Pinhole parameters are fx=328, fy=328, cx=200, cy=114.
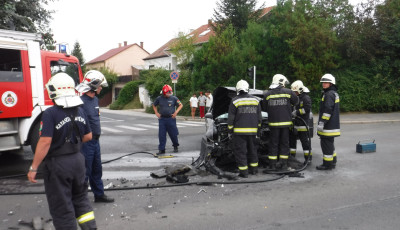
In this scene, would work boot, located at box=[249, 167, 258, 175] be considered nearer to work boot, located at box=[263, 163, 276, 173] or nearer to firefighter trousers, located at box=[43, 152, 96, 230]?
work boot, located at box=[263, 163, 276, 173]

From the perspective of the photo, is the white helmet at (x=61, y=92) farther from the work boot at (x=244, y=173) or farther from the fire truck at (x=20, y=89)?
the fire truck at (x=20, y=89)

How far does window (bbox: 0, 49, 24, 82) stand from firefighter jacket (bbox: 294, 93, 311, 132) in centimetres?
622

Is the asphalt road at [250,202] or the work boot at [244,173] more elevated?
the work boot at [244,173]

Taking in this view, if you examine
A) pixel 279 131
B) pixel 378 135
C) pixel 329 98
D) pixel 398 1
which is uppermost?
pixel 398 1

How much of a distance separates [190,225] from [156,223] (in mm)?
428

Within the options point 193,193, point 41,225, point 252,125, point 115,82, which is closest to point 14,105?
point 41,225

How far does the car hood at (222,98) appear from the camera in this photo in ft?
23.1

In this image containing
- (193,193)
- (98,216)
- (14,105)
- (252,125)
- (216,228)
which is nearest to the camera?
(216,228)

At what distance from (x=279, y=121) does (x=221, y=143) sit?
1228mm

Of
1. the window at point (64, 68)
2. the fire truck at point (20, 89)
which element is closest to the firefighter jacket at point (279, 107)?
the fire truck at point (20, 89)

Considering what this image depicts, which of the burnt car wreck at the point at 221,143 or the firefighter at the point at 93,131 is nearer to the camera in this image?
the firefighter at the point at 93,131

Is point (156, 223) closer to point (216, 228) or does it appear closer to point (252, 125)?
point (216, 228)

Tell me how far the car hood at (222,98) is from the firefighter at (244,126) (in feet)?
2.56

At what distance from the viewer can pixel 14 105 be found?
7113mm
